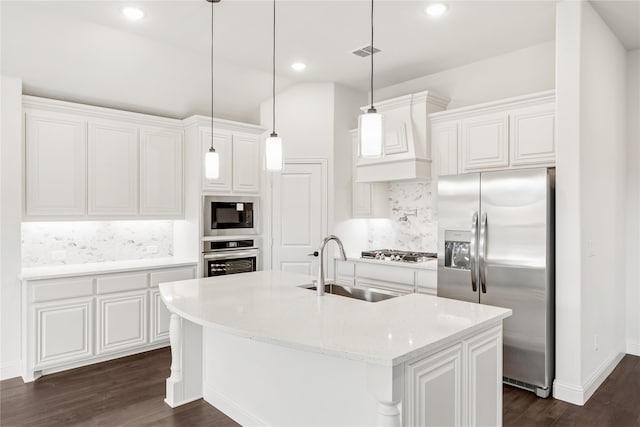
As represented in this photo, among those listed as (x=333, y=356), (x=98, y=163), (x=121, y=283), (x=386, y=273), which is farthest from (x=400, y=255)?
(x=98, y=163)

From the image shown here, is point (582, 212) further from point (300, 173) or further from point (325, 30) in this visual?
point (300, 173)

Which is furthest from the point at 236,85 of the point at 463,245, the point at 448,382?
the point at 448,382

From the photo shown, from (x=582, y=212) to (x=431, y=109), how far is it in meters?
1.90

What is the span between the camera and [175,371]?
308 centimetres

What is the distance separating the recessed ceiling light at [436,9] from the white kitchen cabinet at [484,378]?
2.42m

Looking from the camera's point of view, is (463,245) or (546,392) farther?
(463,245)

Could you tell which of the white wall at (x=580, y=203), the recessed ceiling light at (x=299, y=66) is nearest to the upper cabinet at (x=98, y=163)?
the recessed ceiling light at (x=299, y=66)

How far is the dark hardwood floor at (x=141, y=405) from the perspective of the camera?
2.87 m

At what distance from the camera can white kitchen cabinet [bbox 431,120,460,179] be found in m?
4.22

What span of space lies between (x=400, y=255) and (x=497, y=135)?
158 centimetres

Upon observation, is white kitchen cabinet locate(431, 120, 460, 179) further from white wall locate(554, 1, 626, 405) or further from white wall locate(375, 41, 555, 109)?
white wall locate(554, 1, 626, 405)

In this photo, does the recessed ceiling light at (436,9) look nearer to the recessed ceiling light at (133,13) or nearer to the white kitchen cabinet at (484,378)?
the recessed ceiling light at (133,13)

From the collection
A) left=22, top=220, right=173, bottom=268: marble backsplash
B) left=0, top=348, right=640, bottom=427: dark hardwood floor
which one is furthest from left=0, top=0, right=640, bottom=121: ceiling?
left=0, top=348, right=640, bottom=427: dark hardwood floor

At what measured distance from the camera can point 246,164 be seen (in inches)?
202
